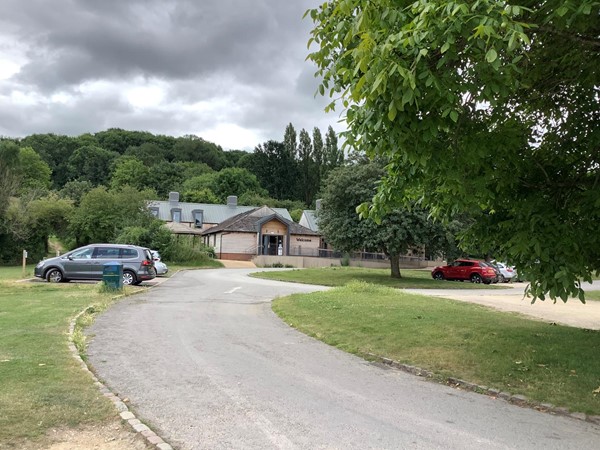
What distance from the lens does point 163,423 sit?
17.2ft

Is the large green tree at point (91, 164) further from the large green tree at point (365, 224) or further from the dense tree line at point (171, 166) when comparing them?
the large green tree at point (365, 224)

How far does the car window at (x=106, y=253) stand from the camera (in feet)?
72.7

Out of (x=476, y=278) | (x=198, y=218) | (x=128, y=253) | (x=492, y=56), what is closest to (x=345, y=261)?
(x=476, y=278)

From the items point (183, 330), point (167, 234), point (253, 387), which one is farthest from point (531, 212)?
point (167, 234)

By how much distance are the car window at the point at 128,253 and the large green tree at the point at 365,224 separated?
14788 millimetres

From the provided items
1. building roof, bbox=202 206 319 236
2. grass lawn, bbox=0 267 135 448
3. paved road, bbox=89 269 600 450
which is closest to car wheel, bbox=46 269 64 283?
grass lawn, bbox=0 267 135 448

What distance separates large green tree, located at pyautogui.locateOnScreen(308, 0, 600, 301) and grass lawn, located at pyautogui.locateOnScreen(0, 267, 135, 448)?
4326mm

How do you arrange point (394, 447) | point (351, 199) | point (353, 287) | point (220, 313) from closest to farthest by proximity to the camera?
point (394, 447) < point (220, 313) < point (353, 287) < point (351, 199)

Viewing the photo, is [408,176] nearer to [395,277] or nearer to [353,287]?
[353,287]

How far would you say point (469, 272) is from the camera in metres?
36.9

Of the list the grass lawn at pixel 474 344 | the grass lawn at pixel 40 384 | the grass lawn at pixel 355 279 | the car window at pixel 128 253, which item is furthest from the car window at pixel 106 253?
the grass lawn at pixel 355 279

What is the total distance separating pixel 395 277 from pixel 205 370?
95.4 ft

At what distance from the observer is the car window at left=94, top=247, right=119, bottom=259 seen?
22.2m

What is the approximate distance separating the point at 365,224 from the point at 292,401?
1081 inches
